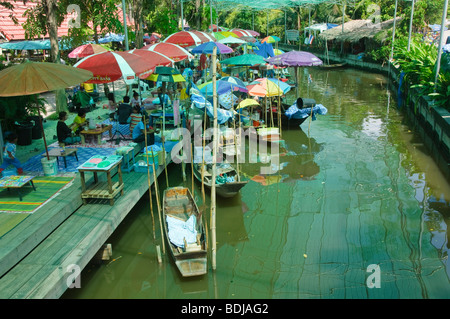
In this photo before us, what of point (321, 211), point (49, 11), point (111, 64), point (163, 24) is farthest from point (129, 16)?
point (321, 211)

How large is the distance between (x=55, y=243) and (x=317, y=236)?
5756 millimetres

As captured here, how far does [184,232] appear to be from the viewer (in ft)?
27.4

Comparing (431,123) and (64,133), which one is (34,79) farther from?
(431,123)

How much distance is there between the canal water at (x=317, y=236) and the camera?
7562 mm

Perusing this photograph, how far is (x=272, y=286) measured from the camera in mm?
7617

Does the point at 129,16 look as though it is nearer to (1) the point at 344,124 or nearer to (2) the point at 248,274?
(1) the point at 344,124

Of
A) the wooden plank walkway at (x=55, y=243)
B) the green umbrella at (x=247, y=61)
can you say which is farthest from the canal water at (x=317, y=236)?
the green umbrella at (x=247, y=61)

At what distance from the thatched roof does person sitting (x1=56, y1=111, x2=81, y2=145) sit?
28.8 metres

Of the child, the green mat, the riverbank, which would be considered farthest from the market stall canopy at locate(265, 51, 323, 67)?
the child

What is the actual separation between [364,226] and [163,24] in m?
19.4

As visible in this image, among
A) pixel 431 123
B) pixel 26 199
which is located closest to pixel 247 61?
pixel 431 123

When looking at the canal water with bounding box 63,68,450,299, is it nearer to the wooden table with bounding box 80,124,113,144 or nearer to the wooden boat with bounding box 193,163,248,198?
the wooden boat with bounding box 193,163,248,198

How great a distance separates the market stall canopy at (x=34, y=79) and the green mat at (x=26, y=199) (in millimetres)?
2218

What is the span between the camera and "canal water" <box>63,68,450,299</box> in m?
7.56
